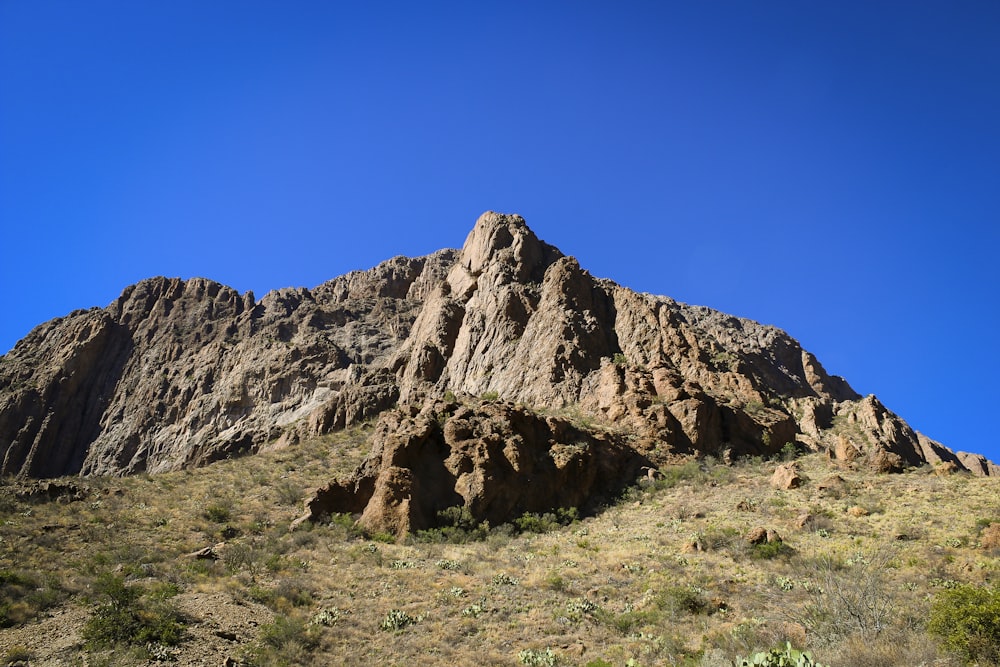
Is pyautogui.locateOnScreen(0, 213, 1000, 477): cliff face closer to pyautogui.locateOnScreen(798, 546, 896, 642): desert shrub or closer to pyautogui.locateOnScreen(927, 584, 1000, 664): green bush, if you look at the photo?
pyautogui.locateOnScreen(798, 546, 896, 642): desert shrub

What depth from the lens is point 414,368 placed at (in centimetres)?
5812

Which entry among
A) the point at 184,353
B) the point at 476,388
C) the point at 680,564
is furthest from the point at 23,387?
the point at 680,564

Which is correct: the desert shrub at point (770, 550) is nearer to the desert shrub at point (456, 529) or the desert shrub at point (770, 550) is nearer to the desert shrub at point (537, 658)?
the desert shrub at point (537, 658)

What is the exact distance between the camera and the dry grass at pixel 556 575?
16.5 m

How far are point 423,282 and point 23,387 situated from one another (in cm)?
5056

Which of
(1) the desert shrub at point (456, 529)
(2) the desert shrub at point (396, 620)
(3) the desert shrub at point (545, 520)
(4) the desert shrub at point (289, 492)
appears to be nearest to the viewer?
(2) the desert shrub at point (396, 620)

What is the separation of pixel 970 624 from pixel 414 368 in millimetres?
48580

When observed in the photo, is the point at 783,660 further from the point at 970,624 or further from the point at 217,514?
the point at 217,514

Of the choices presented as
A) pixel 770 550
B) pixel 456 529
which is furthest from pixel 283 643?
pixel 770 550

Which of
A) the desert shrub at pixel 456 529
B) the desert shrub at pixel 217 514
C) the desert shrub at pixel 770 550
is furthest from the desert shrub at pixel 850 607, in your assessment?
the desert shrub at pixel 217 514

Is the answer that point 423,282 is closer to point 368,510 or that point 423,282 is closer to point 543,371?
point 543,371

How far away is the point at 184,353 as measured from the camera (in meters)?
79.7

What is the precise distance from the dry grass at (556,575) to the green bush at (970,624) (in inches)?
21.3

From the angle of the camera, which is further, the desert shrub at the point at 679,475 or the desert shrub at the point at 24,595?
the desert shrub at the point at 679,475
